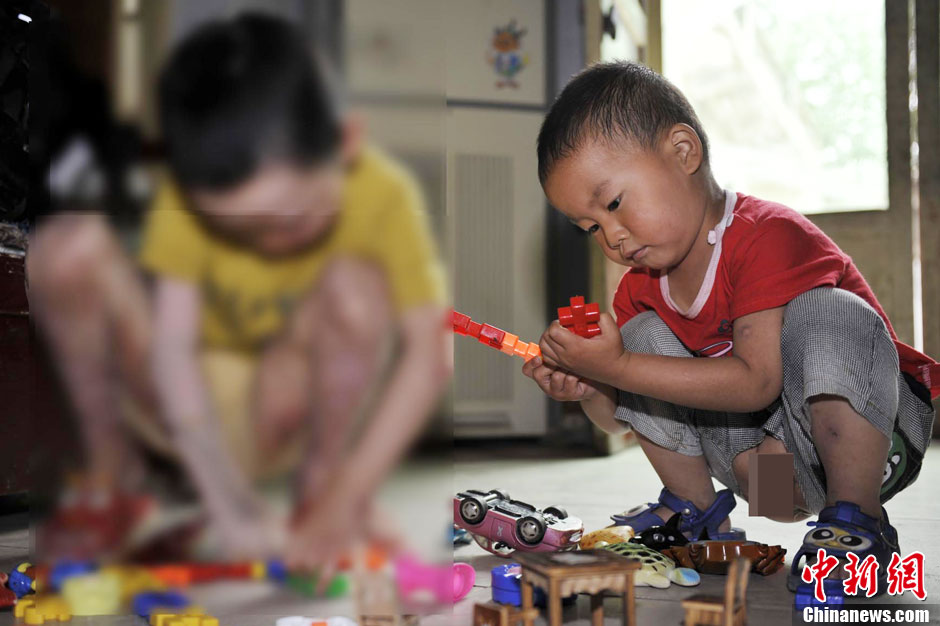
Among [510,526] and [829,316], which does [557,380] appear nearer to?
[510,526]

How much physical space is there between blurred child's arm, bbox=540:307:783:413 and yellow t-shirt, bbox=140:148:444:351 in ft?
0.90

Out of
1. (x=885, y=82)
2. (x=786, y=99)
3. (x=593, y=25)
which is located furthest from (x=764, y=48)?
(x=593, y=25)

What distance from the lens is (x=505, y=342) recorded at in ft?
2.50

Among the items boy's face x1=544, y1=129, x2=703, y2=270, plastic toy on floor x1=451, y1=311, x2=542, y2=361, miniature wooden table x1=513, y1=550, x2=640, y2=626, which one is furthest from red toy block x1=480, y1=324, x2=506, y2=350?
miniature wooden table x1=513, y1=550, x2=640, y2=626

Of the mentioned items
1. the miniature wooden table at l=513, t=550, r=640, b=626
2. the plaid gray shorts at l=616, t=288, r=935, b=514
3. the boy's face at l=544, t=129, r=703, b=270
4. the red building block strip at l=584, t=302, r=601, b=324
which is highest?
the boy's face at l=544, t=129, r=703, b=270

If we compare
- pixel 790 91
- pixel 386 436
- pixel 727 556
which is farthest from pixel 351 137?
pixel 790 91

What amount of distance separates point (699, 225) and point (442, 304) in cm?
38

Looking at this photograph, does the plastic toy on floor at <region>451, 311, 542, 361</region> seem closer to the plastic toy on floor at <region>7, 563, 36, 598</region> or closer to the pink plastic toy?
the pink plastic toy

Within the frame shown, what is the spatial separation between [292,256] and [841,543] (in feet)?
1.59

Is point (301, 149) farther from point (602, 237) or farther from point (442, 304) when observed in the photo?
point (602, 237)

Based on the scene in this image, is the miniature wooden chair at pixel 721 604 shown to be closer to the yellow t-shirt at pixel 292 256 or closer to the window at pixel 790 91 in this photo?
the yellow t-shirt at pixel 292 256

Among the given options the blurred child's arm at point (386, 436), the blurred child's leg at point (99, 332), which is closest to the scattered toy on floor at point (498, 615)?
the blurred child's arm at point (386, 436)

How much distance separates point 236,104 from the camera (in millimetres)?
495

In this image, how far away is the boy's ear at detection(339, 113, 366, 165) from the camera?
0.50 metres
